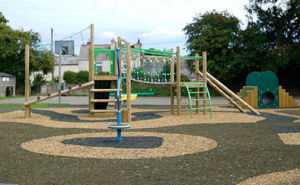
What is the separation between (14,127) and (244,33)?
26.2 meters

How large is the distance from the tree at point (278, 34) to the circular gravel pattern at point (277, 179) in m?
25.9

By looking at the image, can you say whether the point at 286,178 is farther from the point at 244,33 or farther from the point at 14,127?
the point at 244,33

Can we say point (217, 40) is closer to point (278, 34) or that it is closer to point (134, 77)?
point (278, 34)

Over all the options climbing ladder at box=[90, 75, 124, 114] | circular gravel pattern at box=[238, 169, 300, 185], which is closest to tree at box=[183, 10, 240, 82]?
climbing ladder at box=[90, 75, 124, 114]

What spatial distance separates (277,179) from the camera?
3.95m

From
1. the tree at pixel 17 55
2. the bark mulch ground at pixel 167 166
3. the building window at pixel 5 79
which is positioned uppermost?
the tree at pixel 17 55

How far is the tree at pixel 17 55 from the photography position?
118ft

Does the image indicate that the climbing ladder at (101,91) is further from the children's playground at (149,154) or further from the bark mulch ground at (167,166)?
the bark mulch ground at (167,166)

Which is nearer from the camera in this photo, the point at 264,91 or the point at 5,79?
the point at 264,91

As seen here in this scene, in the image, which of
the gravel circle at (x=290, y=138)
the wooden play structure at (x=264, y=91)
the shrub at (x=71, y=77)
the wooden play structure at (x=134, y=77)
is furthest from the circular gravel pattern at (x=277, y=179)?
the shrub at (x=71, y=77)

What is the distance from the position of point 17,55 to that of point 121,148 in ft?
116

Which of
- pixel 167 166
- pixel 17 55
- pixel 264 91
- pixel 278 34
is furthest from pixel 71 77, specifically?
pixel 167 166

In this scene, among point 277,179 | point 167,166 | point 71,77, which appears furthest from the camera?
point 71,77

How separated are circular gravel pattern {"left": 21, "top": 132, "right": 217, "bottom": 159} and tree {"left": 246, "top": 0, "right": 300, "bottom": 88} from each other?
23.9 metres
